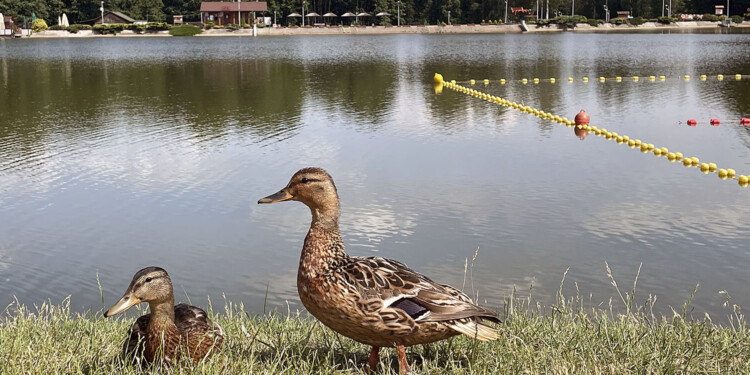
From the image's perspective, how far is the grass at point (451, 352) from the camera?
418 centimetres

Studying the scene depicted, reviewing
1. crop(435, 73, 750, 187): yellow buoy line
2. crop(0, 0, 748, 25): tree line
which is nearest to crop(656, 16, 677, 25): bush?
crop(0, 0, 748, 25): tree line

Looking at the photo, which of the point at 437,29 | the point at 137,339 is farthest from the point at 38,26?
the point at 137,339

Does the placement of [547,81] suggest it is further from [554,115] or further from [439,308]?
[439,308]

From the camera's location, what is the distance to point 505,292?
25.9 feet

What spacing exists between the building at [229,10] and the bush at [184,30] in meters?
12.3

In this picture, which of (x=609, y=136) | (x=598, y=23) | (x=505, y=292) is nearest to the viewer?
(x=505, y=292)

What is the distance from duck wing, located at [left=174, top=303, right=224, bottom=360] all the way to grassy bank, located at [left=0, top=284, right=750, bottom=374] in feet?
0.36

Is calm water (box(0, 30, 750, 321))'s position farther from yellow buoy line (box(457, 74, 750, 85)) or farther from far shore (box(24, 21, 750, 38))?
far shore (box(24, 21, 750, 38))

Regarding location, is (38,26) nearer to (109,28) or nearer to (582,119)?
(109,28)

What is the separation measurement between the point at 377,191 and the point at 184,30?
304 ft

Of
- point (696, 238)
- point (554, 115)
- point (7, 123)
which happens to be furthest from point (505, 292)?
point (7, 123)

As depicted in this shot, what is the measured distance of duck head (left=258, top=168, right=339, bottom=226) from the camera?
434cm

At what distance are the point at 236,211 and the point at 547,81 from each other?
2076cm

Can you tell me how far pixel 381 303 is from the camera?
3996 mm
